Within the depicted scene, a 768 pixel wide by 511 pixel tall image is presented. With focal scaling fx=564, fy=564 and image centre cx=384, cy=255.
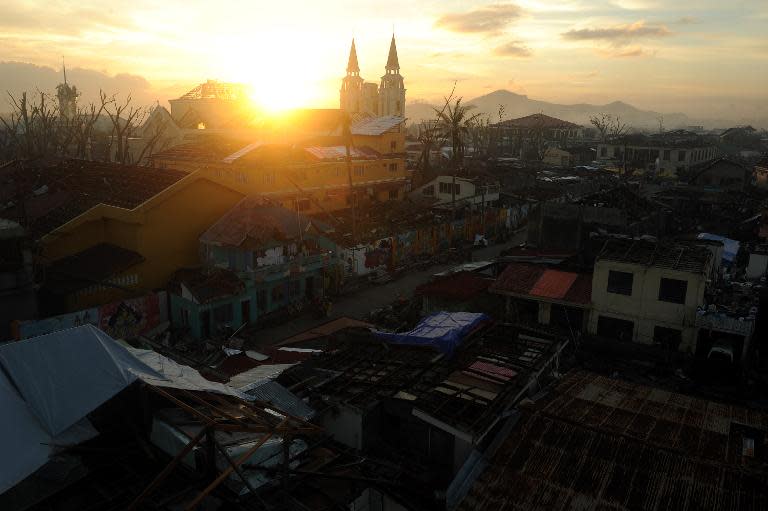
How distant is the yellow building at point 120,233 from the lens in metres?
21.5

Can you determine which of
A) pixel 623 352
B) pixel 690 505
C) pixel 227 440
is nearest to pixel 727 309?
pixel 623 352

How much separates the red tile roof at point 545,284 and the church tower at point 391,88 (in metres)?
64.0

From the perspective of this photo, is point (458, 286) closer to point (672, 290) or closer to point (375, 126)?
point (672, 290)

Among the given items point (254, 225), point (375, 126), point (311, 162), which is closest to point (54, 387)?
point (254, 225)

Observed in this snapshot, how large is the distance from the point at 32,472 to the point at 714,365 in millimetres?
18728

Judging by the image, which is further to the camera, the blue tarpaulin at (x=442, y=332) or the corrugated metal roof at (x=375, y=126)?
the corrugated metal roof at (x=375, y=126)

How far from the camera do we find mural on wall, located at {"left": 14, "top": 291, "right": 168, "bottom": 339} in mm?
17859

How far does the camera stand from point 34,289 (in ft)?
61.9

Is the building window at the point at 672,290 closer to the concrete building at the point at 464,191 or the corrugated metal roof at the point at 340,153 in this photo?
the concrete building at the point at 464,191

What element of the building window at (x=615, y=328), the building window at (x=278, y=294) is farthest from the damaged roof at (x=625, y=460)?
the building window at (x=278, y=294)

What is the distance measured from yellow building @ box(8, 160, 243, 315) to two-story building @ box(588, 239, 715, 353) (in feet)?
54.4

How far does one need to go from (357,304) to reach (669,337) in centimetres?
1287

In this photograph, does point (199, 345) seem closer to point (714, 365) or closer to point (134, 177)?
point (134, 177)

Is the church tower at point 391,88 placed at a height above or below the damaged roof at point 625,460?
above
